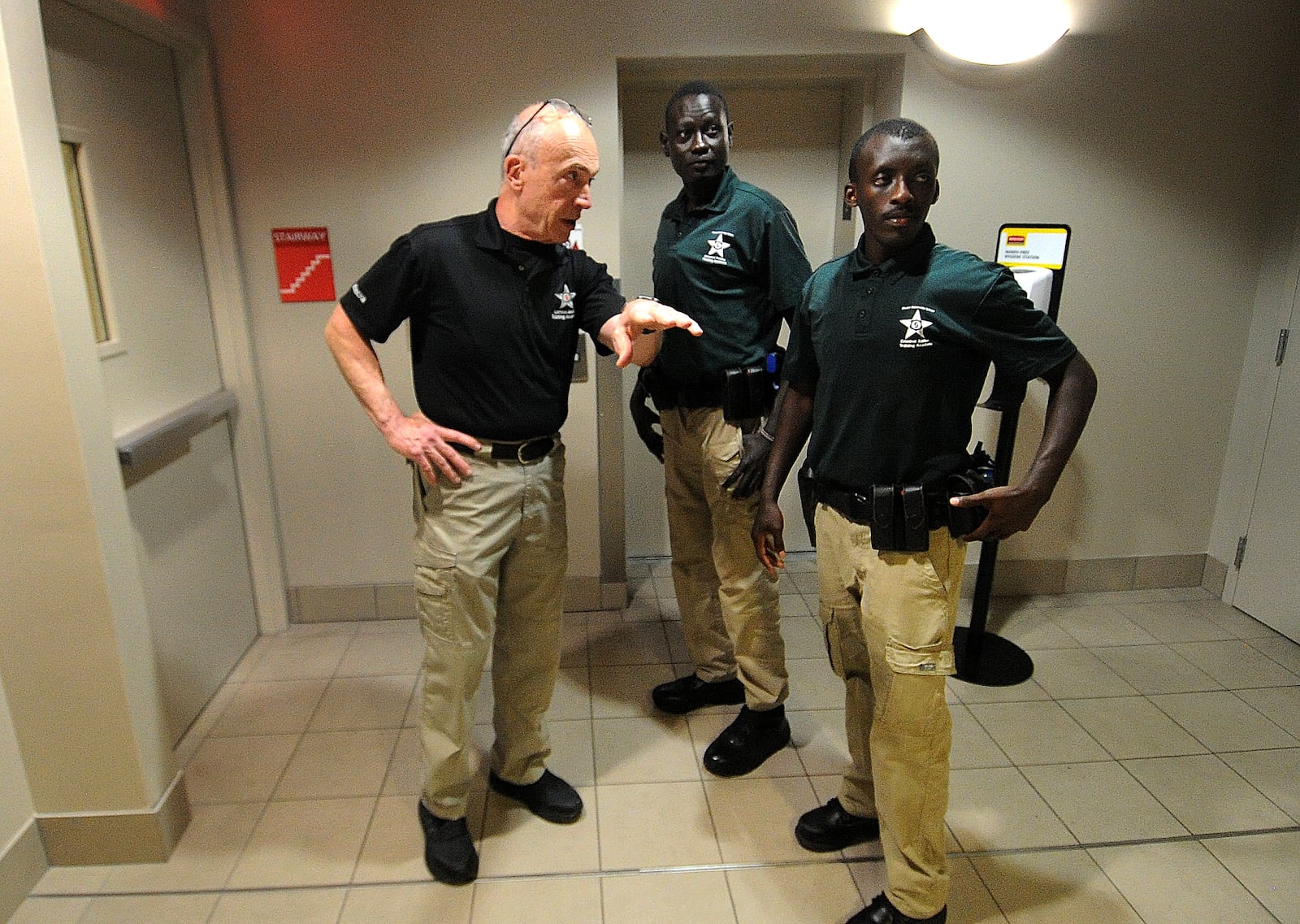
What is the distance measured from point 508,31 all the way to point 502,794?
95.4 inches

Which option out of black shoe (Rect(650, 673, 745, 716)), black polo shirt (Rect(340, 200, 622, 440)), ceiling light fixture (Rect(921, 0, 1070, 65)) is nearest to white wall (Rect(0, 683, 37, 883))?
black polo shirt (Rect(340, 200, 622, 440))

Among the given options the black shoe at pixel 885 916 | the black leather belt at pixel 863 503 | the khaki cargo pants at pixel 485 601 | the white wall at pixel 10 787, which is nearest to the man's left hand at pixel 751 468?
the black leather belt at pixel 863 503

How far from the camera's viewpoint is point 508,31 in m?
2.71

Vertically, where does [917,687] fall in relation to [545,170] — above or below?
below

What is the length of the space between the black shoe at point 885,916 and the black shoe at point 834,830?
23 cm

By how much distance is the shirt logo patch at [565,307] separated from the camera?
1.87 m

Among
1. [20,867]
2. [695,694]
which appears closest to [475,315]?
Result: [695,694]

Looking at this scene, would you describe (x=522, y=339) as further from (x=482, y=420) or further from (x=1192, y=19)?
(x=1192, y=19)

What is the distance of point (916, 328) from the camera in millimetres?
1534

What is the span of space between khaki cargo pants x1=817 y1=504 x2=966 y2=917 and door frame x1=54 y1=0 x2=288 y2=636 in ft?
7.28

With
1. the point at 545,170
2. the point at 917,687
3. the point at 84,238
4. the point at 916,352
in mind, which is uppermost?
the point at 545,170

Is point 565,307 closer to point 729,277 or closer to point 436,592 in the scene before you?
point 729,277

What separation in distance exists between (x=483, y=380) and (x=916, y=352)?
3.05ft

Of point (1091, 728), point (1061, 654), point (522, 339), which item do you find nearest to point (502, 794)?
point (522, 339)
